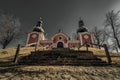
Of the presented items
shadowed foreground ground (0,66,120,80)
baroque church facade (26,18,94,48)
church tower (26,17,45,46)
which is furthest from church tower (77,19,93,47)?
shadowed foreground ground (0,66,120,80)

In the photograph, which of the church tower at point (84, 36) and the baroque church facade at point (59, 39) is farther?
the church tower at point (84, 36)

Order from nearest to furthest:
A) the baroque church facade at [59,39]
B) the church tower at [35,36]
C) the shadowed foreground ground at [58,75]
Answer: the shadowed foreground ground at [58,75]
the baroque church facade at [59,39]
the church tower at [35,36]

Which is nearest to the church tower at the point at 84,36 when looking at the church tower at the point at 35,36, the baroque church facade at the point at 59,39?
the baroque church facade at the point at 59,39

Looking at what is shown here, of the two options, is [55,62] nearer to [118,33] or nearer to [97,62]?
[97,62]

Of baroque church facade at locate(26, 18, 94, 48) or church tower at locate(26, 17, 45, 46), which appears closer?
baroque church facade at locate(26, 18, 94, 48)

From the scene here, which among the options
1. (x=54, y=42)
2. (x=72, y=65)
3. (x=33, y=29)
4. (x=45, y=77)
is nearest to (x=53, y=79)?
(x=45, y=77)

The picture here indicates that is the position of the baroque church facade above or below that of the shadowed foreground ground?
above

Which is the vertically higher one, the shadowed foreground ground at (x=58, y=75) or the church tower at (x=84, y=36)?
the church tower at (x=84, y=36)

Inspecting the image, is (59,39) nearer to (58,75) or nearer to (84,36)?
(84,36)

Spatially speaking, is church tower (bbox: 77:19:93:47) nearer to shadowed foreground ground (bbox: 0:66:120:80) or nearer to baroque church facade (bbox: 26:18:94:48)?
baroque church facade (bbox: 26:18:94:48)

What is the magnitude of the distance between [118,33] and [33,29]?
25732 millimetres

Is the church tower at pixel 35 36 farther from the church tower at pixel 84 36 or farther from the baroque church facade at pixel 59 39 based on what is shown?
the church tower at pixel 84 36

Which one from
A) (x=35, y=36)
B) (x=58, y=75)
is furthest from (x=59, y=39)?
(x=58, y=75)

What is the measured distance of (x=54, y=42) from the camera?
34.2 meters
